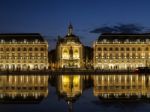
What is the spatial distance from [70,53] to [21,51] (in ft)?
57.0

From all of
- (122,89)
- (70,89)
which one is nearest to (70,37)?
(70,89)

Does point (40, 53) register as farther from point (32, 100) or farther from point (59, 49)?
point (32, 100)

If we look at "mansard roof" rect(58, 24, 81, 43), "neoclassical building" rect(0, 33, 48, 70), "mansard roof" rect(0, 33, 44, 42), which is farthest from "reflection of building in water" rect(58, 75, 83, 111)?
"mansard roof" rect(58, 24, 81, 43)

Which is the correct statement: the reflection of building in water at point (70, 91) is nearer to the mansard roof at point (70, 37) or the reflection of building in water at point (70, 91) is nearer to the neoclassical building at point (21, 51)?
the neoclassical building at point (21, 51)

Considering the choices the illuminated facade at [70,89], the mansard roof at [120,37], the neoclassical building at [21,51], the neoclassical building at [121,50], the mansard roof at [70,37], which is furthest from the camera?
the mansard roof at [70,37]

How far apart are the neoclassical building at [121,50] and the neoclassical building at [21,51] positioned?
1941cm

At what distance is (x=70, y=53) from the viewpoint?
140 metres

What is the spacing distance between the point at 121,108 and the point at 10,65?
11581 centimetres

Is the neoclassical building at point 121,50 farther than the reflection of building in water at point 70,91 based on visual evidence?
Yes

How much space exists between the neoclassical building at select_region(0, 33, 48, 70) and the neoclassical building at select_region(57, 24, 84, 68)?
6.86 m

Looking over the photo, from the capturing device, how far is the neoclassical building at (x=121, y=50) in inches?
5394

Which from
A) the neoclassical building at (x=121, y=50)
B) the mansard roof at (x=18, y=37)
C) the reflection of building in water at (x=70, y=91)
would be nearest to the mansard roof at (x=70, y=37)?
the neoclassical building at (x=121, y=50)

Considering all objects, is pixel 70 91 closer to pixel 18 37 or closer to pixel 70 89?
pixel 70 89

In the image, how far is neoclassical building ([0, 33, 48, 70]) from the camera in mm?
135000
